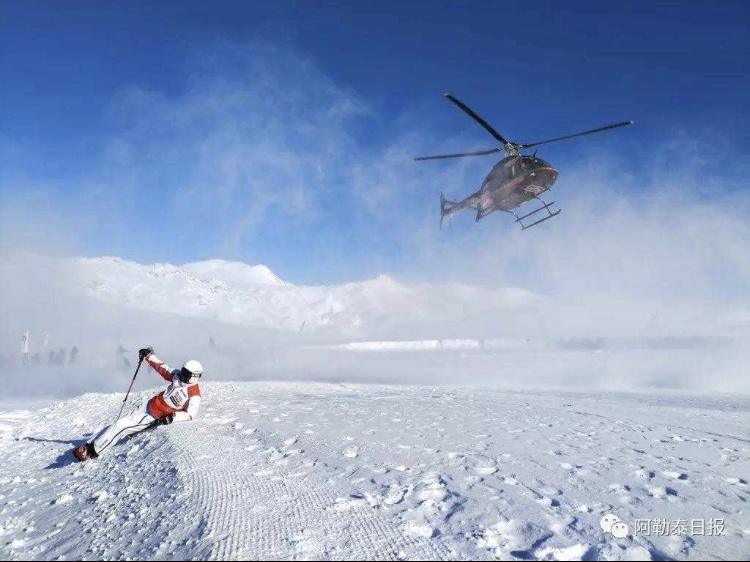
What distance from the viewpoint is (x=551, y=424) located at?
29.5 ft

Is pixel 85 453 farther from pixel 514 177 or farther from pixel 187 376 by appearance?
pixel 514 177

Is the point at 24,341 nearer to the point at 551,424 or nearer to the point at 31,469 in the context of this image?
the point at 31,469

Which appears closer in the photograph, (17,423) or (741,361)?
(17,423)

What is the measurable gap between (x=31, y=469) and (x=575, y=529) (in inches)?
347

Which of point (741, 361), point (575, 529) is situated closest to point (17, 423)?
point (575, 529)

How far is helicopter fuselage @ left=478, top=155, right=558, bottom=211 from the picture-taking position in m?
17.9

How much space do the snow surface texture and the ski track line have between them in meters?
0.02

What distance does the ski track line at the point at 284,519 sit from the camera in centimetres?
336

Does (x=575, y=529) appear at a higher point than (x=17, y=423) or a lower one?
higher

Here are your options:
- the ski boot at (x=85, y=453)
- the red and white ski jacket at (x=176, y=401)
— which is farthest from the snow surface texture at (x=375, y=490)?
the red and white ski jacket at (x=176, y=401)

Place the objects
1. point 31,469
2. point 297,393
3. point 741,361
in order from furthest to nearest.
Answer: point 741,361
point 297,393
point 31,469

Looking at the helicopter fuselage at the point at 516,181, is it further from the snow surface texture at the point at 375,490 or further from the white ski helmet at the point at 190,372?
the white ski helmet at the point at 190,372

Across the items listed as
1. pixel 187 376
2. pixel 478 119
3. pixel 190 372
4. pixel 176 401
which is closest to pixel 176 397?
pixel 176 401

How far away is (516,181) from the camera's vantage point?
18.3 m
